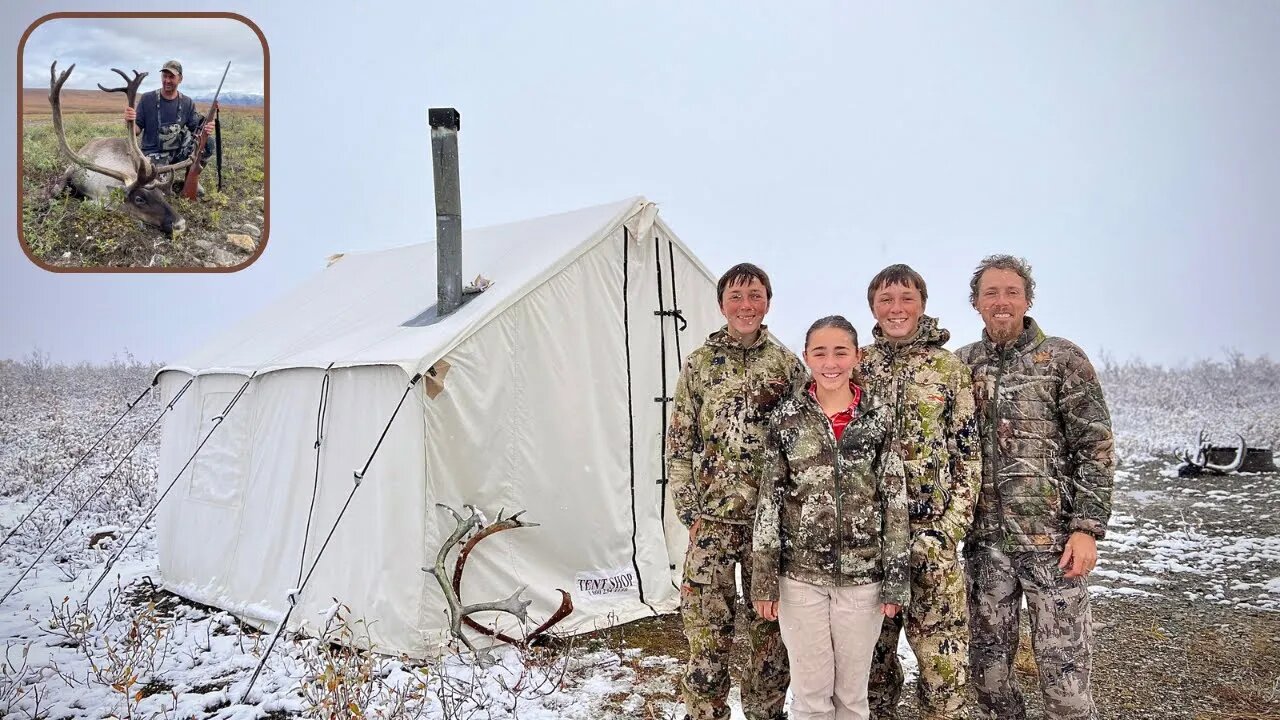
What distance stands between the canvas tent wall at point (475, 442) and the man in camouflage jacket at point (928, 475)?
2.06 metres

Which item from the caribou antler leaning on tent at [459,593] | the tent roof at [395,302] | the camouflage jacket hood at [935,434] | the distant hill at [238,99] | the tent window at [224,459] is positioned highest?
the distant hill at [238,99]

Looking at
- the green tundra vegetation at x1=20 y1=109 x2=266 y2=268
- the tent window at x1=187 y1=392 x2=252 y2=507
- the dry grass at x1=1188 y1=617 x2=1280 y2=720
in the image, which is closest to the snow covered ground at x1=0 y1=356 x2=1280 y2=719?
the tent window at x1=187 y1=392 x2=252 y2=507

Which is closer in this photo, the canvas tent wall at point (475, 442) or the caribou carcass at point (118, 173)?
the caribou carcass at point (118, 173)

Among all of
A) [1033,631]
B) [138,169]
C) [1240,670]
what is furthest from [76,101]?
[1240,670]

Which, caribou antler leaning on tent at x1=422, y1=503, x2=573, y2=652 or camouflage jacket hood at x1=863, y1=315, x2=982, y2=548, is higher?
camouflage jacket hood at x1=863, y1=315, x2=982, y2=548

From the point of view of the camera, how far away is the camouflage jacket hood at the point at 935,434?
8.16 feet

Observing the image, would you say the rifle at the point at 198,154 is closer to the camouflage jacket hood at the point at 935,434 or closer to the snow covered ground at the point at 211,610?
the snow covered ground at the point at 211,610

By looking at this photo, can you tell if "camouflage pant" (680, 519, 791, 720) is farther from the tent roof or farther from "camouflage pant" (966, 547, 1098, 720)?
the tent roof

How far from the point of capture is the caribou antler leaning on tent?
3.80 m

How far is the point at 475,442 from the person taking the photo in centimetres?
410

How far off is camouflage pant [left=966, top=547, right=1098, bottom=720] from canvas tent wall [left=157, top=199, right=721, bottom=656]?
2202mm

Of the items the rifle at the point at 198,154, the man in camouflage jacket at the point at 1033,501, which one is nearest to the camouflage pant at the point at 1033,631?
the man in camouflage jacket at the point at 1033,501

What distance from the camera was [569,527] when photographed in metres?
4.44

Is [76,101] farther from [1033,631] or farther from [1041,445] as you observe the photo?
[1033,631]
